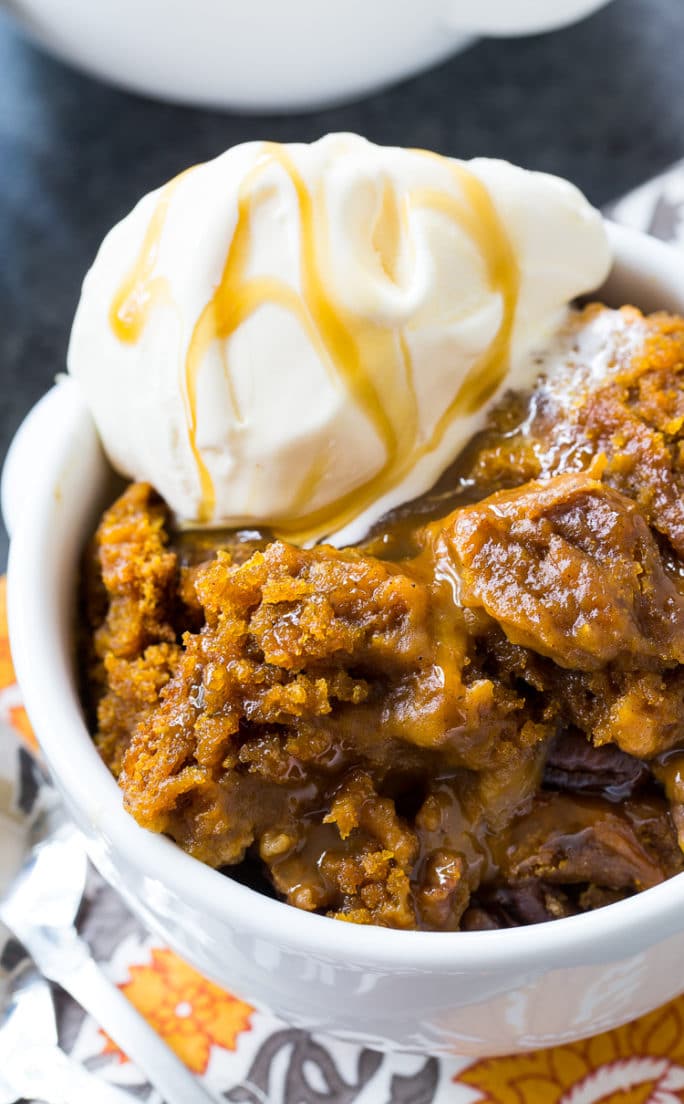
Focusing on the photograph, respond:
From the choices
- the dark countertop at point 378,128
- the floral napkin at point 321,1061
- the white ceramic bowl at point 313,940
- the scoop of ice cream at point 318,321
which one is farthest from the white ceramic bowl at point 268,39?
the floral napkin at point 321,1061

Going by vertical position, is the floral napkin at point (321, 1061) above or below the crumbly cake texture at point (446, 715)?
below

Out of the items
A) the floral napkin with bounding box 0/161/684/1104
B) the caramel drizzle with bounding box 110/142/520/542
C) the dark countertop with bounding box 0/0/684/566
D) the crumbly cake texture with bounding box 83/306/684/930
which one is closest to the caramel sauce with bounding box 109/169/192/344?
the caramel drizzle with bounding box 110/142/520/542

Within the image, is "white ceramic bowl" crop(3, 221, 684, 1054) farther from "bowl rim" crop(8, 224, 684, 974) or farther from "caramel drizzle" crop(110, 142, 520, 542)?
"caramel drizzle" crop(110, 142, 520, 542)

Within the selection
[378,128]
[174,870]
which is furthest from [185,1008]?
[378,128]

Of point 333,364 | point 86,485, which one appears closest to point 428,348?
point 333,364

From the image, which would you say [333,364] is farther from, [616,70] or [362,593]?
[616,70]

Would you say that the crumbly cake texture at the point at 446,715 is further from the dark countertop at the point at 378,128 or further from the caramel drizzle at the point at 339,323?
the dark countertop at the point at 378,128

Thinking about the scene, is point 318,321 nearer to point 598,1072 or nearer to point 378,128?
point 598,1072
